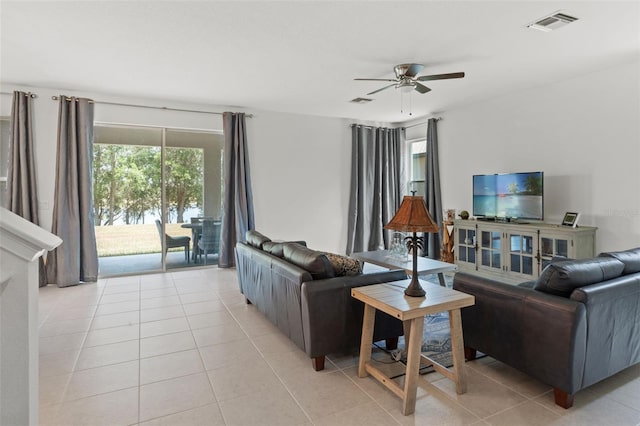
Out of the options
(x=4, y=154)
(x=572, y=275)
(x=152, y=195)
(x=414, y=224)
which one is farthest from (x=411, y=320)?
(x=4, y=154)

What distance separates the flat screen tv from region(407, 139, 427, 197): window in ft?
5.19

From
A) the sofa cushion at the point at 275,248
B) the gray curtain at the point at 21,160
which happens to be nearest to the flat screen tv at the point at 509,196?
the sofa cushion at the point at 275,248

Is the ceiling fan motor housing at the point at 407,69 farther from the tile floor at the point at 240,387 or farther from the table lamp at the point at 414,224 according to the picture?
the tile floor at the point at 240,387

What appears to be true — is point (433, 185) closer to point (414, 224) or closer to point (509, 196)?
point (509, 196)

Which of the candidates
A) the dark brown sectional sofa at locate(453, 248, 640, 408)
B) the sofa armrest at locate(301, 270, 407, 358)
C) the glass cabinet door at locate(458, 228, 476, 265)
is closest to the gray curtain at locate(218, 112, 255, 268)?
the glass cabinet door at locate(458, 228, 476, 265)

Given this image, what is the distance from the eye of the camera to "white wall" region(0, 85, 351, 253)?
554 centimetres

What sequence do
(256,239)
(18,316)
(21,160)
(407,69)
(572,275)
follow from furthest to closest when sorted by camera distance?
(21,160) → (407,69) → (256,239) → (572,275) → (18,316)

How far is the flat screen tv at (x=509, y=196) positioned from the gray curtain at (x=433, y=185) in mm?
872

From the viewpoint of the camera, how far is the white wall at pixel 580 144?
13.1ft

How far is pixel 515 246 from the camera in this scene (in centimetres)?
478

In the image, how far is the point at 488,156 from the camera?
560cm

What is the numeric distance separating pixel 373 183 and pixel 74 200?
4827mm

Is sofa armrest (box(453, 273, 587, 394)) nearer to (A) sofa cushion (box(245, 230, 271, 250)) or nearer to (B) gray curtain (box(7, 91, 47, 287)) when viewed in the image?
(A) sofa cushion (box(245, 230, 271, 250))

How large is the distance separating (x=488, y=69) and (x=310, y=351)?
362 centimetres
